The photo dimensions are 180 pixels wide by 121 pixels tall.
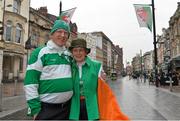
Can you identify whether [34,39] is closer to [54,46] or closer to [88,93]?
[54,46]

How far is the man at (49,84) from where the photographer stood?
337 cm

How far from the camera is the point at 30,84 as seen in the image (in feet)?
11.0

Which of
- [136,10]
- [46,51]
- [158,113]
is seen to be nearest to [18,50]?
[136,10]

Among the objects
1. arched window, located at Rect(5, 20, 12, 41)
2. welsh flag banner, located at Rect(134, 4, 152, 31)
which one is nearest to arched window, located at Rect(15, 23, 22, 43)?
arched window, located at Rect(5, 20, 12, 41)

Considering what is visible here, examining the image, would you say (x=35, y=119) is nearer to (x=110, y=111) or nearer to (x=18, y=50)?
(x=110, y=111)

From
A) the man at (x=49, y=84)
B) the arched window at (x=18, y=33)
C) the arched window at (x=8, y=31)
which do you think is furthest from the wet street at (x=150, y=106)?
the arched window at (x=18, y=33)

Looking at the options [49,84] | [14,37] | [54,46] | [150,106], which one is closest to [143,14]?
[150,106]

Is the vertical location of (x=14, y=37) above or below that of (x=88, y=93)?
above

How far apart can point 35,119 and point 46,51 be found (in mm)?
757

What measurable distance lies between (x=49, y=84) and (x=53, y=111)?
0.31 metres

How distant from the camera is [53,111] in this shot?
11.4 ft

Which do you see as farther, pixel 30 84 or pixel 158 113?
pixel 158 113

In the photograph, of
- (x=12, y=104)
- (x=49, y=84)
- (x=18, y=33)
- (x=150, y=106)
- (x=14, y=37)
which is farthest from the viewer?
(x=18, y=33)

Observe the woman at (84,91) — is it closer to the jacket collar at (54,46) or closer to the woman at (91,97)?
the woman at (91,97)
